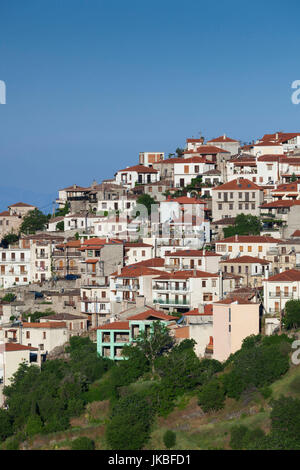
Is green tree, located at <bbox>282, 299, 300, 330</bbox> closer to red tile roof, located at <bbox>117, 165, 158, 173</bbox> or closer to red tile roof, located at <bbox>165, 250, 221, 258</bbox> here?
red tile roof, located at <bbox>165, 250, 221, 258</bbox>

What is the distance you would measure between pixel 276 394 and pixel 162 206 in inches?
1026

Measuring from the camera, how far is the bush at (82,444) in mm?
44031

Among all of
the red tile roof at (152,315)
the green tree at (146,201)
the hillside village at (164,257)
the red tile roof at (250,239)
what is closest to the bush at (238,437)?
the hillside village at (164,257)

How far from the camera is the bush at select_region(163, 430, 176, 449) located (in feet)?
143

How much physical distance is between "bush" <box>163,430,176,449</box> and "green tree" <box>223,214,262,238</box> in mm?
22262

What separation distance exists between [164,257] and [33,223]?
49.9ft

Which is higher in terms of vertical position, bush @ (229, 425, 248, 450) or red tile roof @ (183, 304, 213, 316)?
red tile roof @ (183, 304, 213, 316)

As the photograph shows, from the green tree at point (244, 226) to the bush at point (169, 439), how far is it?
2226 centimetres

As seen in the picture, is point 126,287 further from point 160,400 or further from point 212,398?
point 212,398

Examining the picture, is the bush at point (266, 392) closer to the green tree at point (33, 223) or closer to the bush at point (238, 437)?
the bush at point (238, 437)

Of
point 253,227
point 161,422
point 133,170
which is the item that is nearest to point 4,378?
point 161,422

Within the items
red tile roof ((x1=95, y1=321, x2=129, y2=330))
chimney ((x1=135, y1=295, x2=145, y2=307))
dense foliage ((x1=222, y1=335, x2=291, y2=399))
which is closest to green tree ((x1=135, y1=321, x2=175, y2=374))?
red tile roof ((x1=95, y1=321, x2=129, y2=330))
